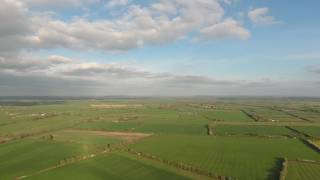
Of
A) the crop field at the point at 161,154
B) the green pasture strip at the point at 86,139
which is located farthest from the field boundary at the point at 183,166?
the green pasture strip at the point at 86,139

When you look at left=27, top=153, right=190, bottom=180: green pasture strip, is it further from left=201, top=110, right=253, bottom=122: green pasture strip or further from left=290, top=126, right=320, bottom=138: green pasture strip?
left=201, top=110, right=253, bottom=122: green pasture strip

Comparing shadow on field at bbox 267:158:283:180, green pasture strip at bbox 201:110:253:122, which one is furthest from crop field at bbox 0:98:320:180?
green pasture strip at bbox 201:110:253:122

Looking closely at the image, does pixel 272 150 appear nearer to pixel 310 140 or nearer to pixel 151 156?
pixel 310 140

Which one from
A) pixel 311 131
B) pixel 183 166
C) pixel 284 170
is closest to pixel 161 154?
pixel 183 166

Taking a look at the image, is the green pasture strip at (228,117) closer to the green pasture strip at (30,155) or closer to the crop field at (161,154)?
the crop field at (161,154)

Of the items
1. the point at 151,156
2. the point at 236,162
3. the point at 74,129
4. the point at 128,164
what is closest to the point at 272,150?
the point at 236,162

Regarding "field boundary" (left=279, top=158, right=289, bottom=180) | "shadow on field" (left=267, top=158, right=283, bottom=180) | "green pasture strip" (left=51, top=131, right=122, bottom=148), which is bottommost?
"shadow on field" (left=267, top=158, right=283, bottom=180)
